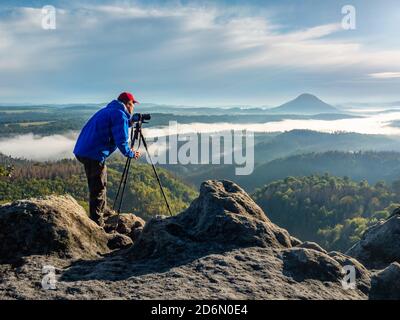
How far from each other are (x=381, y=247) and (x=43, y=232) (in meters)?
10.1

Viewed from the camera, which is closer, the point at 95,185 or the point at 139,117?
the point at 95,185

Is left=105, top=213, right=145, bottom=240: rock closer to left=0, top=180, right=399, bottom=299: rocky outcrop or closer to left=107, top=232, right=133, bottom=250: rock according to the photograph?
left=107, top=232, right=133, bottom=250: rock

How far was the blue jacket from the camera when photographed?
11.9 metres

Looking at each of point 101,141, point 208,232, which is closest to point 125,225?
point 101,141

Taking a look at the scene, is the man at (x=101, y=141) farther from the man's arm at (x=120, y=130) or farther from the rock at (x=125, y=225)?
the rock at (x=125, y=225)

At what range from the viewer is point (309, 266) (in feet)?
28.2

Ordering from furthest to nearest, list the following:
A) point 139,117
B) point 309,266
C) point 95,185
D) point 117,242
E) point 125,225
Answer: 1. point 125,225
2. point 139,117
3. point 95,185
4. point 117,242
5. point 309,266

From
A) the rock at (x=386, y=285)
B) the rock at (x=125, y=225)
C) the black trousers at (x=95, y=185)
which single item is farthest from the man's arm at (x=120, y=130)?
the rock at (x=386, y=285)

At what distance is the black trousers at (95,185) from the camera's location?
12492 mm

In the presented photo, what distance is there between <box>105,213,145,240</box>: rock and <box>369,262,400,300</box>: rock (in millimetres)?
7056

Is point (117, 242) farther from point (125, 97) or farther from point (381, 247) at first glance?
point (381, 247)

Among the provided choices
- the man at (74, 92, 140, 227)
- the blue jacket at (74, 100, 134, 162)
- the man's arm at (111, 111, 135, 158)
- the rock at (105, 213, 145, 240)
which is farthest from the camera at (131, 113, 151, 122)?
the rock at (105, 213, 145, 240)

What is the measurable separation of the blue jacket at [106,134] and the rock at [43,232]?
98.9 inches

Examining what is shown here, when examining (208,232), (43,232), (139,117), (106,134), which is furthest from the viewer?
(139,117)
